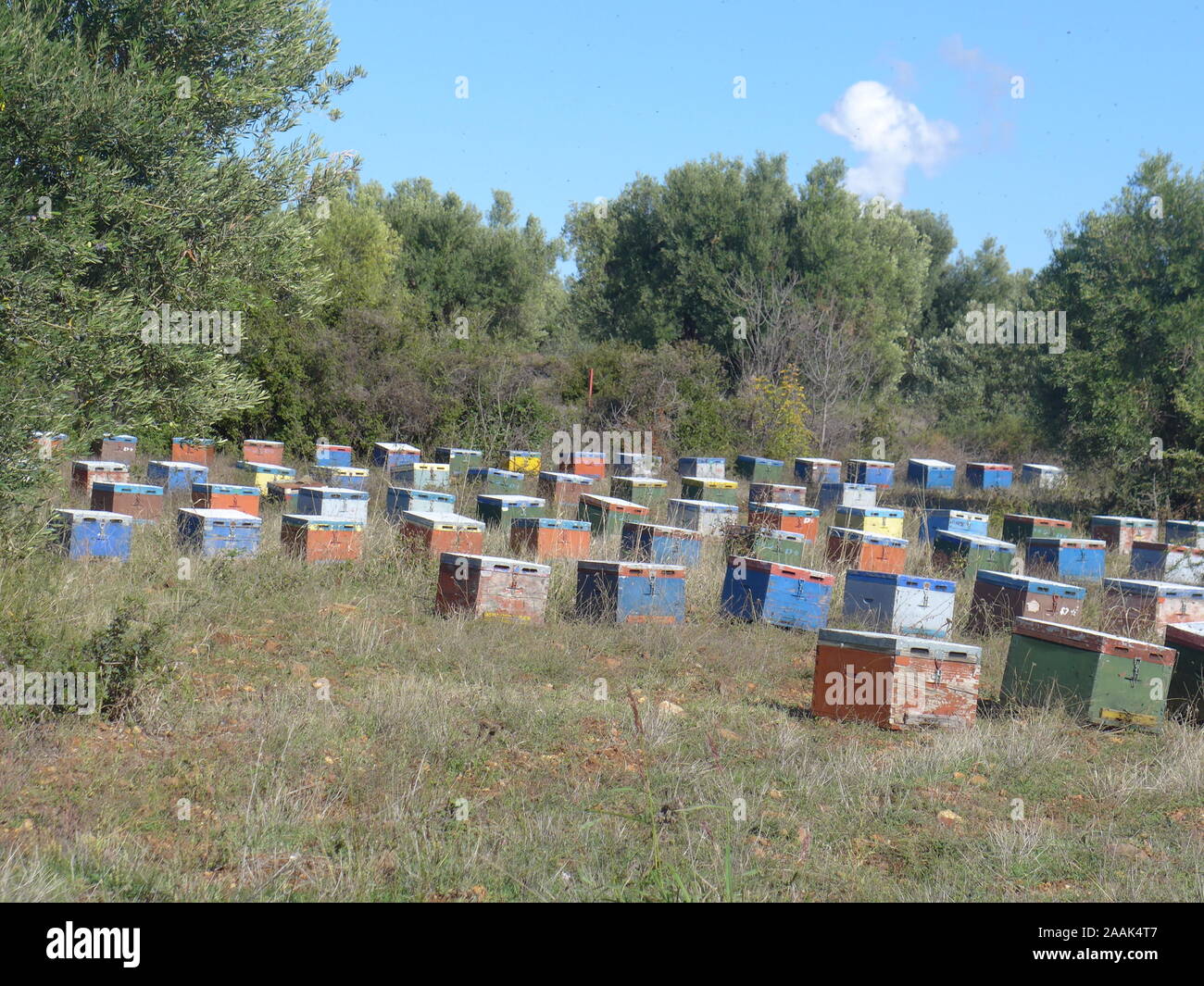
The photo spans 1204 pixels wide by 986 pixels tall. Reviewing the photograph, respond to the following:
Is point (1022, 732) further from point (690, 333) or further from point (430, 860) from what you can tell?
point (690, 333)

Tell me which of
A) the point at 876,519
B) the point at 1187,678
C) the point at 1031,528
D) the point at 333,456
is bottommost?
the point at 1187,678

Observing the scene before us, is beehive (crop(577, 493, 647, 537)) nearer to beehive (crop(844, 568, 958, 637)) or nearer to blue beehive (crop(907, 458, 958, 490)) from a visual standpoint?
beehive (crop(844, 568, 958, 637))

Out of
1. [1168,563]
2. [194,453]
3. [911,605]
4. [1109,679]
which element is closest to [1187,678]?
[1109,679]

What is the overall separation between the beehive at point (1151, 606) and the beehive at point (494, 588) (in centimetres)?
553

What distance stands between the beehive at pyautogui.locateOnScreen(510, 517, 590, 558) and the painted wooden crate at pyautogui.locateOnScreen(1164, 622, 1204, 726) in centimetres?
574

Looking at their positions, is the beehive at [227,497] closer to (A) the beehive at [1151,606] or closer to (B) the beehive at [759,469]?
(A) the beehive at [1151,606]

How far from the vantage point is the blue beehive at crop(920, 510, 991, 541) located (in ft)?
46.4

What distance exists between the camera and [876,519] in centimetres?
1392

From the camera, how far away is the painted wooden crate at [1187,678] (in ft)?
23.7

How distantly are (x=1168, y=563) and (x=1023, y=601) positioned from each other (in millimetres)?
4373

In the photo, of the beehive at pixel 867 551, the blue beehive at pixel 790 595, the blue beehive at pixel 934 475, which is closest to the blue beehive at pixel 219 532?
the blue beehive at pixel 790 595

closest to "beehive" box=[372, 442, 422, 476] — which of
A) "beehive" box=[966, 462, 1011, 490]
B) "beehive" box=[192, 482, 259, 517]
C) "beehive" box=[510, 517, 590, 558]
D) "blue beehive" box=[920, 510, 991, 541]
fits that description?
"beehive" box=[192, 482, 259, 517]

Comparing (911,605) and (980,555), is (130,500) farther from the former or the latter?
(980,555)

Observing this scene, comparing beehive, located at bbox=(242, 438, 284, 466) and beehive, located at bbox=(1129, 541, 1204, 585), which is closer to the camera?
beehive, located at bbox=(1129, 541, 1204, 585)
